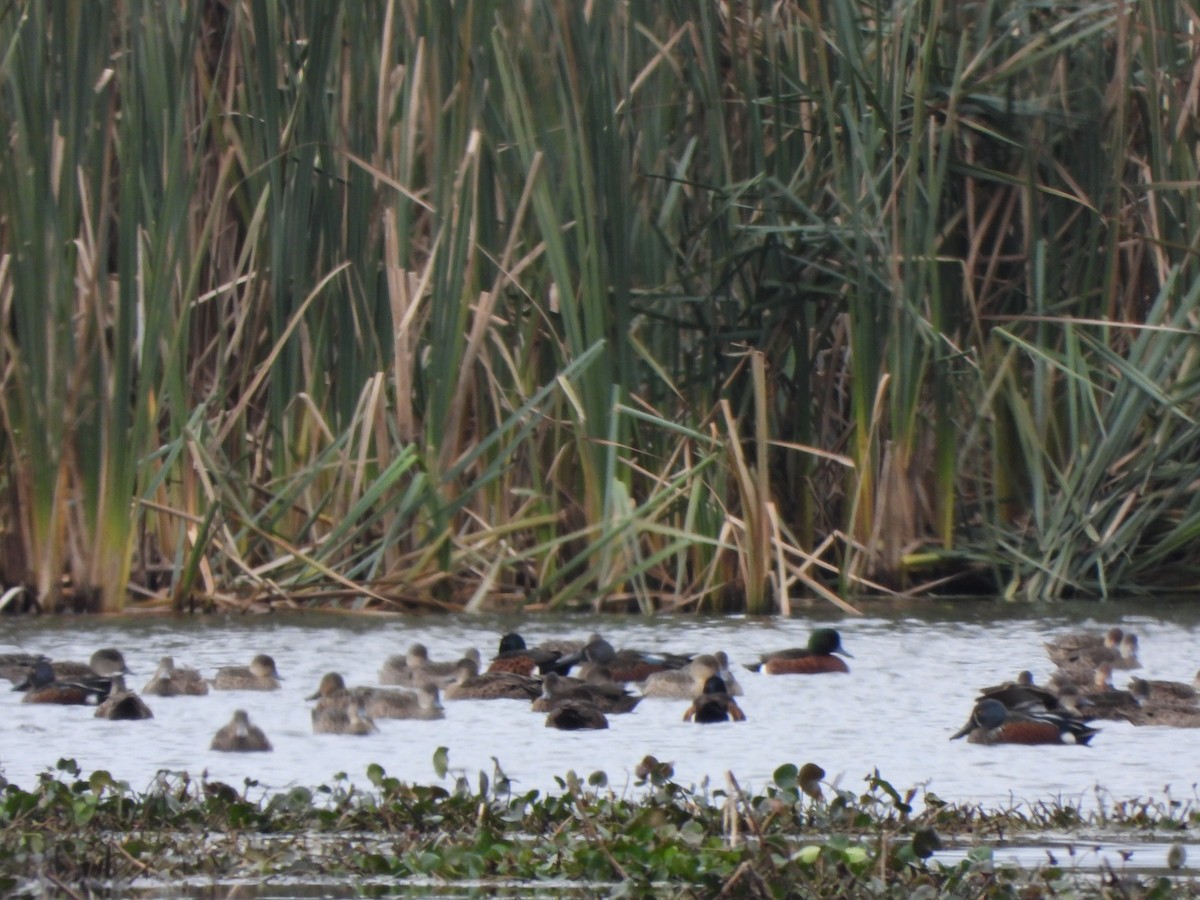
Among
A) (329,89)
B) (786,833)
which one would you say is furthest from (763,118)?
(786,833)

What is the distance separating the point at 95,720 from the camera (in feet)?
20.4

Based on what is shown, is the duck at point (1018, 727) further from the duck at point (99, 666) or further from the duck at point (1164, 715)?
the duck at point (99, 666)

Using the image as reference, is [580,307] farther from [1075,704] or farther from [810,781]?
[810,781]

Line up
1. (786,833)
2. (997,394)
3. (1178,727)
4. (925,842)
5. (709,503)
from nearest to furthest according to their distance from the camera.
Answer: (925,842)
(786,833)
(1178,727)
(709,503)
(997,394)

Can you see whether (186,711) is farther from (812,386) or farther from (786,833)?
(812,386)

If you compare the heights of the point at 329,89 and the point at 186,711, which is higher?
the point at 329,89

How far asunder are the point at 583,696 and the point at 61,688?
138 centimetres

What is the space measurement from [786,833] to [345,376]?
4492 millimetres

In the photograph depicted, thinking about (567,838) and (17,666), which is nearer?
(567,838)

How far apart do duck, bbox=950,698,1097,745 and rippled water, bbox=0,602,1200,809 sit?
45mm

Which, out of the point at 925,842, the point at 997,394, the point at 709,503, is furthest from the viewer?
the point at 997,394

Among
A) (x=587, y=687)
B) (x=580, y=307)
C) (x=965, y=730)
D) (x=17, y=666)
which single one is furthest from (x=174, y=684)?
(x=580, y=307)

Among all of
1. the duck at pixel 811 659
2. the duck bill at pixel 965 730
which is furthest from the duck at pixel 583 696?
the duck bill at pixel 965 730

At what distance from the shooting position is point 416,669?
22.2ft
